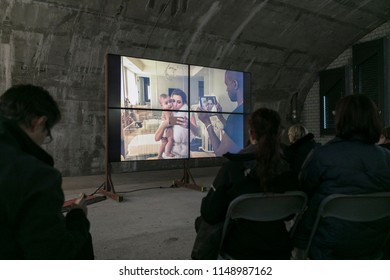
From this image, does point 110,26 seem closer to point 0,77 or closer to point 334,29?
point 0,77

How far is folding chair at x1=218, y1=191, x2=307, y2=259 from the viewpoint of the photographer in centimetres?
122

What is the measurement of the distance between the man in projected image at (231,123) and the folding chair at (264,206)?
3.38m

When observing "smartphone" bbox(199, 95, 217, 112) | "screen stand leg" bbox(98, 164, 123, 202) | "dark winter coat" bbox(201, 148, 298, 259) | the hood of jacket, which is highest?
"smartphone" bbox(199, 95, 217, 112)

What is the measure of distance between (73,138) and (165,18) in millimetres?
2731

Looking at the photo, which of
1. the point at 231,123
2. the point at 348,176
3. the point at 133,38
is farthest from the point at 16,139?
the point at 133,38

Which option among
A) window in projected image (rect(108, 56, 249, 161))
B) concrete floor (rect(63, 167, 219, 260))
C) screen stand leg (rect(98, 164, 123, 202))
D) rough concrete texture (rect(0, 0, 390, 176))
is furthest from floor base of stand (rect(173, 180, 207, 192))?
rough concrete texture (rect(0, 0, 390, 176))

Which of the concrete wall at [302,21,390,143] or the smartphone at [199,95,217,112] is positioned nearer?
the smartphone at [199,95,217,112]

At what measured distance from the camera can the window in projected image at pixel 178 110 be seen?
4062 millimetres

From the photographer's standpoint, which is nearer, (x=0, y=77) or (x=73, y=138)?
(x=0, y=77)

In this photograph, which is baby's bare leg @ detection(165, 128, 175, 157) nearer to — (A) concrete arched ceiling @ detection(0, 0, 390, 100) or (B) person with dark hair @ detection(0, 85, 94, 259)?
(A) concrete arched ceiling @ detection(0, 0, 390, 100)

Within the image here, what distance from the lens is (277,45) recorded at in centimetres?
659
